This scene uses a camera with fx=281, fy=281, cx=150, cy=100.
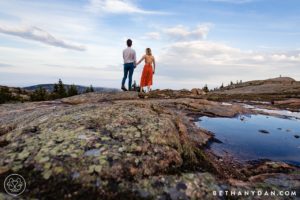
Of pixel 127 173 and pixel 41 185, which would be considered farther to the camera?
pixel 127 173

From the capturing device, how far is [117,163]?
606 centimetres

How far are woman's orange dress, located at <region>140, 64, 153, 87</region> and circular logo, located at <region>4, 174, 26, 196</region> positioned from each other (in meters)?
19.5

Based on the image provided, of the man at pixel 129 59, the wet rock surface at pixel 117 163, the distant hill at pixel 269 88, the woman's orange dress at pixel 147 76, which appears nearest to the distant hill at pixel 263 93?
the distant hill at pixel 269 88

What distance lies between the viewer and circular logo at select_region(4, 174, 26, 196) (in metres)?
5.24

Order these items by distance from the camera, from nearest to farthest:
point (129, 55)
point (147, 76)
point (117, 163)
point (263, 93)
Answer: point (117, 163), point (129, 55), point (147, 76), point (263, 93)

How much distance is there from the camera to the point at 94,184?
5.54m

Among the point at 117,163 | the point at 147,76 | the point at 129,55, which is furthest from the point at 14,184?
the point at 147,76

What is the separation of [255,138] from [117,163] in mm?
7706

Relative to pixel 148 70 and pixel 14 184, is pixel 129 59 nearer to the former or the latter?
pixel 148 70

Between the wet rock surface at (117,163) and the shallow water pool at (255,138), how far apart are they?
111 cm

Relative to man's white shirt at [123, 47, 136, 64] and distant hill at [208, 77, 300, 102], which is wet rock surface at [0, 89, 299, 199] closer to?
man's white shirt at [123, 47, 136, 64]

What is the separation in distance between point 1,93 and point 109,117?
67.4m

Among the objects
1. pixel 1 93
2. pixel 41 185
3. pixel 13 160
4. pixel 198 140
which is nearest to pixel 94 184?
pixel 41 185

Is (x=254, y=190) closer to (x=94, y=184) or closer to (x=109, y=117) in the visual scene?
(x=94, y=184)
